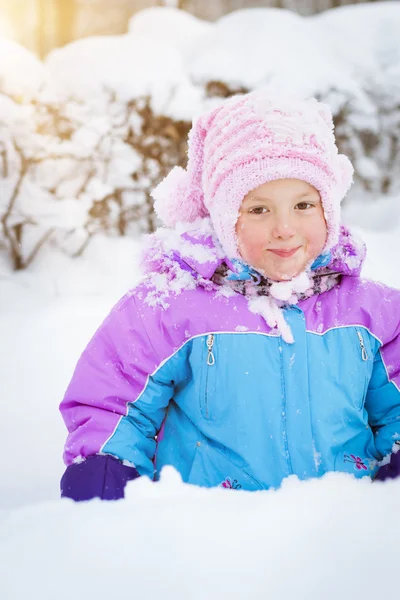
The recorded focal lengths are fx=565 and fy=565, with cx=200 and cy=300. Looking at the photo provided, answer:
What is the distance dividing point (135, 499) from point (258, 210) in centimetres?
75

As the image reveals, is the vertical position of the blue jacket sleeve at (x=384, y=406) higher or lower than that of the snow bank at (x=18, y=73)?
lower

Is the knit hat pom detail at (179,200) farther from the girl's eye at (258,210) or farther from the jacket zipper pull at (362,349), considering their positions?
the jacket zipper pull at (362,349)

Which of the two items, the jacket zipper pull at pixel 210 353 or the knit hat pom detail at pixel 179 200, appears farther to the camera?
the knit hat pom detail at pixel 179 200

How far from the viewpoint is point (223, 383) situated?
1385 millimetres

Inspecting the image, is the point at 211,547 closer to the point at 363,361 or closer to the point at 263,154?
the point at 363,361

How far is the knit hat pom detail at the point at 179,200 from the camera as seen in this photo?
1.58m

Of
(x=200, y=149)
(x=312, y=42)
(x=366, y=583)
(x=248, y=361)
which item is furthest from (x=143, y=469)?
(x=312, y=42)

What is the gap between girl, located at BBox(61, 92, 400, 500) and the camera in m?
1.36

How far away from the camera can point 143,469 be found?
1380 millimetres

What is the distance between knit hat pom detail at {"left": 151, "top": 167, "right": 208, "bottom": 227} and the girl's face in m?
0.23

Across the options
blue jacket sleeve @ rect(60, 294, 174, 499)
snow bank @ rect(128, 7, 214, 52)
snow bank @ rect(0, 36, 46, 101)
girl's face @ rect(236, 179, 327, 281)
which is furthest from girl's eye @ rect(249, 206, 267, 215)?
snow bank @ rect(128, 7, 214, 52)

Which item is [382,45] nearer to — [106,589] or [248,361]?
[248,361]

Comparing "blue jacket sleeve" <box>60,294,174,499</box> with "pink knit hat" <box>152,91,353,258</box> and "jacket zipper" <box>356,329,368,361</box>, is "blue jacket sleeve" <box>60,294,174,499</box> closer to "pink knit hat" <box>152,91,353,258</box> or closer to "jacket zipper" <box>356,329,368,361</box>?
"pink knit hat" <box>152,91,353,258</box>

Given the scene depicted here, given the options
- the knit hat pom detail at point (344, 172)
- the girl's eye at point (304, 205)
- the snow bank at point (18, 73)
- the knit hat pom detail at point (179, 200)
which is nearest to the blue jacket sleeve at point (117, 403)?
the knit hat pom detail at point (179, 200)
